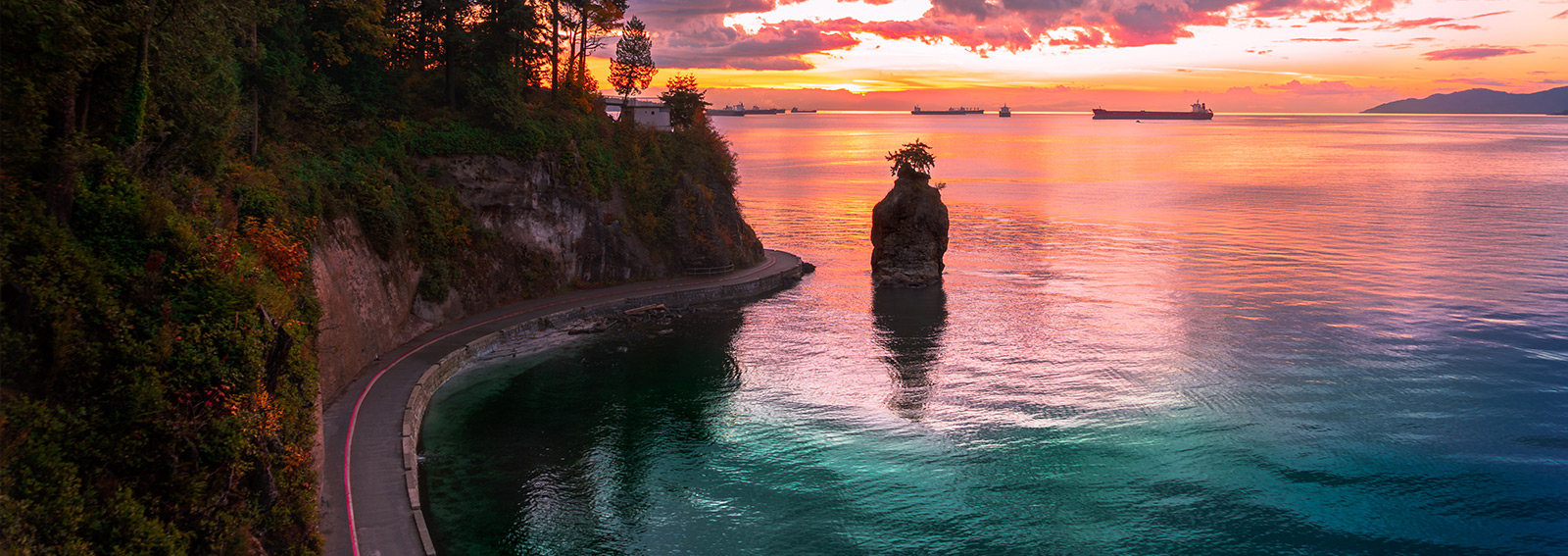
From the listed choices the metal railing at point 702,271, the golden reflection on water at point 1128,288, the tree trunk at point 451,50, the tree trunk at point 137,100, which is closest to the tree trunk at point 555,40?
the tree trunk at point 451,50

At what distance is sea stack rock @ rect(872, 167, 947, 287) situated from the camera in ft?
233

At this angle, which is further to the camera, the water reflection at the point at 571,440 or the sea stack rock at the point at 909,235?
the sea stack rock at the point at 909,235

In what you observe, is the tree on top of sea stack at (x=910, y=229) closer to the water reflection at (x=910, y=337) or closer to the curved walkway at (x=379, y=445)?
the water reflection at (x=910, y=337)

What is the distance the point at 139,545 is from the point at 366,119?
1478 inches

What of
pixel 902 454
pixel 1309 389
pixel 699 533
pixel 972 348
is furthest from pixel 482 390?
pixel 1309 389

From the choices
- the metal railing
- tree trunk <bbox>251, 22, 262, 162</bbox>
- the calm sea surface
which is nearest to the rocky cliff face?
the metal railing

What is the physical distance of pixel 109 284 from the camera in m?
19.6

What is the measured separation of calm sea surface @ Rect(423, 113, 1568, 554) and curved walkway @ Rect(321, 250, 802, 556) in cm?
195

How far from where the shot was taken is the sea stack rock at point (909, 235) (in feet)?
233

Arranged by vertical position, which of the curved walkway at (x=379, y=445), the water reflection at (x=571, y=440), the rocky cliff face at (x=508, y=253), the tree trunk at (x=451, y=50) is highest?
the tree trunk at (x=451, y=50)

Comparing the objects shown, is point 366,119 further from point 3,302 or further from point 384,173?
point 3,302

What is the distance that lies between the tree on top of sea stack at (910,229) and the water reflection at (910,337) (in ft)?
7.31

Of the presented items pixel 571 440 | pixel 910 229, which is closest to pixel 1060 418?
pixel 571 440

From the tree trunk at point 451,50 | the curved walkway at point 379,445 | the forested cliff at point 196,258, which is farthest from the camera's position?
the tree trunk at point 451,50
